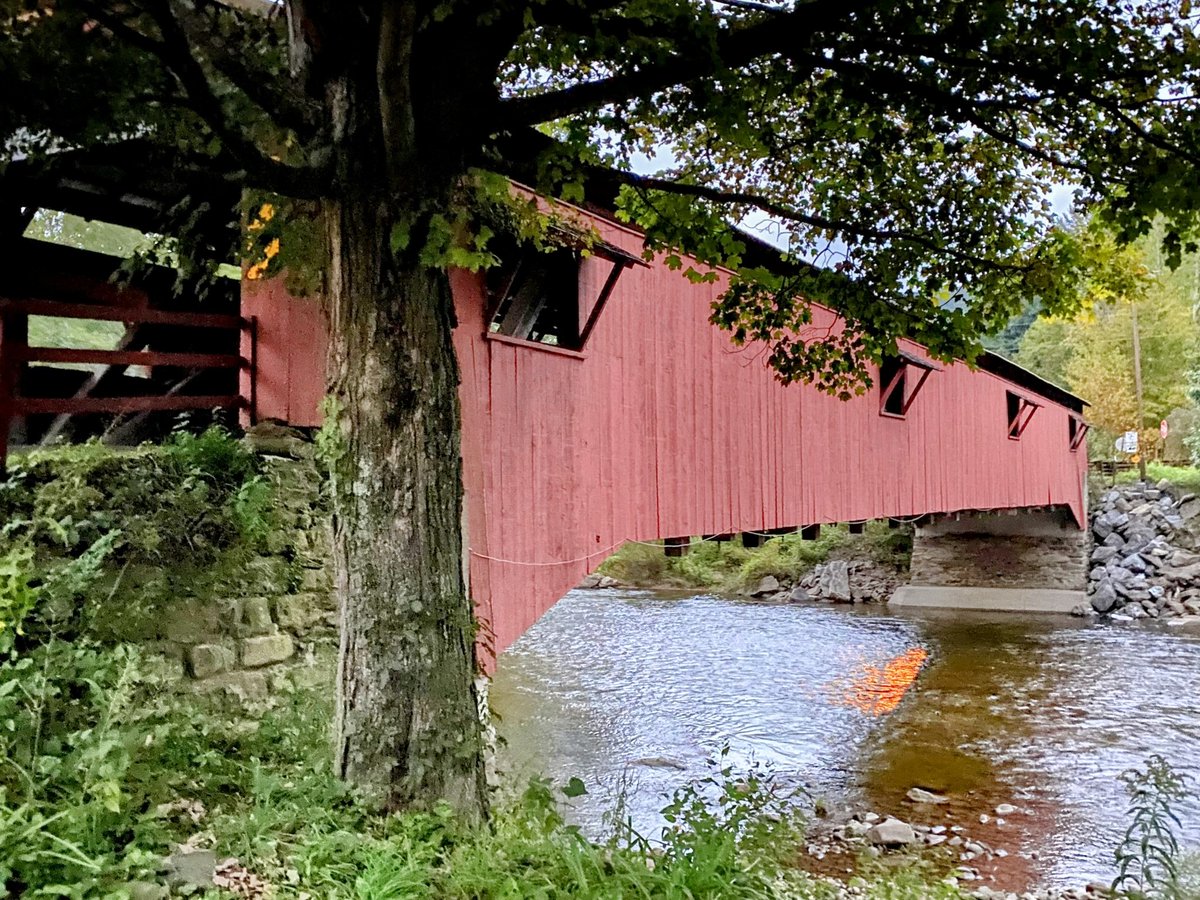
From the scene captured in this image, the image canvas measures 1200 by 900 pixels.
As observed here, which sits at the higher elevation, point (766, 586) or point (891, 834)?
point (766, 586)

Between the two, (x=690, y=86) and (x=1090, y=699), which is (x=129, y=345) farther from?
(x=1090, y=699)

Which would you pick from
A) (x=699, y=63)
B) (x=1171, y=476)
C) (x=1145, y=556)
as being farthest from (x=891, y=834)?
(x=1171, y=476)

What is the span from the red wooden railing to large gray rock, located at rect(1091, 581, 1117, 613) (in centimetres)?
1886

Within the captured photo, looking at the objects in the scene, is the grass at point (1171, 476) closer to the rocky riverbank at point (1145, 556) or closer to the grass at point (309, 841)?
the rocky riverbank at point (1145, 556)

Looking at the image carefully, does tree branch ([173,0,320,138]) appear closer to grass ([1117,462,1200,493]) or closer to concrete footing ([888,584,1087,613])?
concrete footing ([888,584,1087,613])

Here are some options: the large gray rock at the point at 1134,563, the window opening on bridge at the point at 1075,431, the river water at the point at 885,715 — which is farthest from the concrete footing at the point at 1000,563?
the river water at the point at 885,715

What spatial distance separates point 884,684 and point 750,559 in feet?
37.6

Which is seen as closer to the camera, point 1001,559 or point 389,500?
point 389,500

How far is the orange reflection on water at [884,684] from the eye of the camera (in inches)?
420

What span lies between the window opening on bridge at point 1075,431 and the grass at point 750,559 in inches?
177

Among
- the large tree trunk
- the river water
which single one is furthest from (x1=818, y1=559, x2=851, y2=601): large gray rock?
the large tree trunk

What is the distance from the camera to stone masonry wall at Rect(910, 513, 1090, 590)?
19562 mm

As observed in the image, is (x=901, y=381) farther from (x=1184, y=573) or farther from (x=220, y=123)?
(x=1184, y=573)

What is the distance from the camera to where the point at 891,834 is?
6.30m
